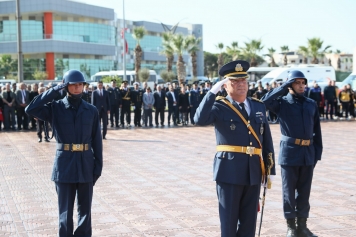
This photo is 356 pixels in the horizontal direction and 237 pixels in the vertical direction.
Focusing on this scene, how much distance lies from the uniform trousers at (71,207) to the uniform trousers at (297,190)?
7.82 feet

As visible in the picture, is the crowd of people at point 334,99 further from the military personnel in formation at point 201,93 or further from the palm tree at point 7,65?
the palm tree at point 7,65

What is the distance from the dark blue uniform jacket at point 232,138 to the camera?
5270 millimetres

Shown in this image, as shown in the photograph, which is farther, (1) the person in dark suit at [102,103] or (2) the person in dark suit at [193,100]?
(2) the person in dark suit at [193,100]

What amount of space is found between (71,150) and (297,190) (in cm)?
283

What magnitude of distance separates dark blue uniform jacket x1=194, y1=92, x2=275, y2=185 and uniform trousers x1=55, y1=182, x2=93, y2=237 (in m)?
1.53

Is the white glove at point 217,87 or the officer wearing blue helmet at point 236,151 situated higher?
the white glove at point 217,87

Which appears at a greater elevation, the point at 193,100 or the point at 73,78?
the point at 73,78

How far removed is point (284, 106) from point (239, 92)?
176cm

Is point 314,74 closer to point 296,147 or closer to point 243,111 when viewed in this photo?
point 296,147

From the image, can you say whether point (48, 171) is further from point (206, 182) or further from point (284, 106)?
point (284, 106)

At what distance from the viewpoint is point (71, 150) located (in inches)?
235

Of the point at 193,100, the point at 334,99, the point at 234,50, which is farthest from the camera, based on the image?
the point at 234,50

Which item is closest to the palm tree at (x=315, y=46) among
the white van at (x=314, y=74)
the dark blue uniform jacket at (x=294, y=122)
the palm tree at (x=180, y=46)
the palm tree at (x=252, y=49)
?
the palm tree at (x=252, y=49)

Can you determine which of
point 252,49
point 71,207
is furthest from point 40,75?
point 71,207
